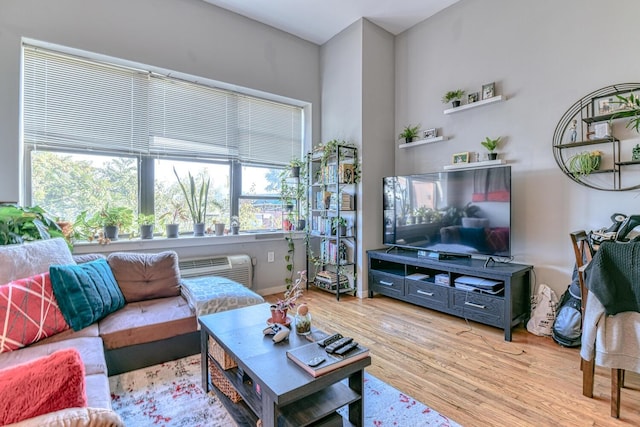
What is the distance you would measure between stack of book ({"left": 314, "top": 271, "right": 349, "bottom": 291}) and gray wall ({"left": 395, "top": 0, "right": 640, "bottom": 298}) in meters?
1.78

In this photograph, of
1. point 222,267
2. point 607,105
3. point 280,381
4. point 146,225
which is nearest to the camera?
point 280,381

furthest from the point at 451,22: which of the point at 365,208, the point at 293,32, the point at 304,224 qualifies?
the point at 304,224

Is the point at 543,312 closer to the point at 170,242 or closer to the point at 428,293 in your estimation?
the point at 428,293

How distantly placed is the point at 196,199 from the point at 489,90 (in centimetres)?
337

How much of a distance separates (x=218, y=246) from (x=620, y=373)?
3.44 m

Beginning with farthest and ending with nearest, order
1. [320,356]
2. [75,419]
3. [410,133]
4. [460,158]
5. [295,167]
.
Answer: [295,167], [410,133], [460,158], [320,356], [75,419]

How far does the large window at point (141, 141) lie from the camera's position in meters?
2.82

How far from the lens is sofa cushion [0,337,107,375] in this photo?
1.51m

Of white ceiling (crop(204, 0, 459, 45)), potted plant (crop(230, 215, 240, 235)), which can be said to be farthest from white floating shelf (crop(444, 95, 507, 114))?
potted plant (crop(230, 215, 240, 235))

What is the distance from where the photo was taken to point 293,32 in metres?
4.12

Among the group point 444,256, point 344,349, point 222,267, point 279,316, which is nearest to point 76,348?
point 279,316

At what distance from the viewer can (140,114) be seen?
3.25 metres

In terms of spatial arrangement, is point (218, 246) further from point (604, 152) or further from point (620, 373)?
point (604, 152)

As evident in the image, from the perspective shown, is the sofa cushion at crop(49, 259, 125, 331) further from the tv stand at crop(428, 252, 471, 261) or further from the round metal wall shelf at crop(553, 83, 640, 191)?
the round metal wall shelf at crop(553, 83, 640, 191)
